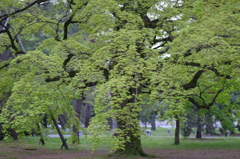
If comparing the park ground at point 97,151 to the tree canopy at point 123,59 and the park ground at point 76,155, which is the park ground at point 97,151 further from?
the tree canopy at point 123,59

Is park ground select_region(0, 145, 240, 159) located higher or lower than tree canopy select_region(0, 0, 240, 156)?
lower

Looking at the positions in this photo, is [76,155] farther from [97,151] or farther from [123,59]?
[123,59]

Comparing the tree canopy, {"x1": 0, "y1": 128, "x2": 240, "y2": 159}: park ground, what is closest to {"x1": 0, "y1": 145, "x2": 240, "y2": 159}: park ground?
{"x1": 0, "y1": 128, "x2": 240, "y2": 159}: park ground

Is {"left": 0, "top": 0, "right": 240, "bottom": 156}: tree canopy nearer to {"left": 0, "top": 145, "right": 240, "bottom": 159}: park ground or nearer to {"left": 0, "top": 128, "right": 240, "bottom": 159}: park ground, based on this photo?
{"left": 0, "top": 128, "right": 240, "bottom": 159}: park ground

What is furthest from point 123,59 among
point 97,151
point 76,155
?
point 97,151

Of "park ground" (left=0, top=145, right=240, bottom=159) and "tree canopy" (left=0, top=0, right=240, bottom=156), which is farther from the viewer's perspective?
"park ground" (left=0, top=145, right=240, bottom=159)

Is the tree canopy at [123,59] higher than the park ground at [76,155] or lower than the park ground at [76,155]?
higher

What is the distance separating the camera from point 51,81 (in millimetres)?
12578

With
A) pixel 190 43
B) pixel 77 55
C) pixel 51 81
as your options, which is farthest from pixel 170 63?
pixel 51 81

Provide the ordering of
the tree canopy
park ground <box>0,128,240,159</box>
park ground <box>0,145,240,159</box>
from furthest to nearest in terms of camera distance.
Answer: park ground <box>0,128,240,159</box> → park ground <box>0,145,240,159</box> → the tree canopy

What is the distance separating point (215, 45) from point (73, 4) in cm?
666

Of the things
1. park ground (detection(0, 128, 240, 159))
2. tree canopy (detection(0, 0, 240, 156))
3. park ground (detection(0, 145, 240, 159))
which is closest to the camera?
tree canopy (detection(0, 0, 240, 156))

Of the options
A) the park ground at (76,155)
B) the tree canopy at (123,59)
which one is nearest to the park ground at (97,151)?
the park ground at (76,155)

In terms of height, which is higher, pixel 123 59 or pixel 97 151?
pixel 123 59
